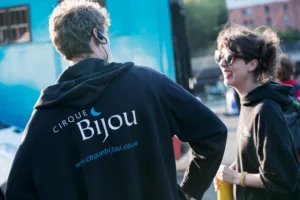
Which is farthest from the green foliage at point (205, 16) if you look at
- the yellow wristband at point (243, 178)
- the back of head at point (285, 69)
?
the yellow wristband at point (243, 178)

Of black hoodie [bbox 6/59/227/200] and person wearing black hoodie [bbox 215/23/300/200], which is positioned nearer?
black hoodie [bbox 6/59/227/200]

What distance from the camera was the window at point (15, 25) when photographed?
692cm

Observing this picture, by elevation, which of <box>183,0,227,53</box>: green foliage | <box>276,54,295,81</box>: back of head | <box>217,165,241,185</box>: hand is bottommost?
<box>183,0,227,53</box>: green foliage

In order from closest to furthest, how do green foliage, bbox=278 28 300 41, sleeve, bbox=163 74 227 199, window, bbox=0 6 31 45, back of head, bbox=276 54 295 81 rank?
sleeve, bbox=163 74 227 199 → back of head, bbox=276 54 295 81 → window, bbox=0 6 31 45 → green foliage, bbox=278 28 300 41

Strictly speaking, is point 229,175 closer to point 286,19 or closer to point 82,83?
point 82,83

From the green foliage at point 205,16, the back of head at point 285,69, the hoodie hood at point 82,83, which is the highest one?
the hoodie hood at point 82,83

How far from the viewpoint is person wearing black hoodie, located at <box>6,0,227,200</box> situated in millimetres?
1634

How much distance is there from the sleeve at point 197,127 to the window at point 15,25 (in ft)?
18.6

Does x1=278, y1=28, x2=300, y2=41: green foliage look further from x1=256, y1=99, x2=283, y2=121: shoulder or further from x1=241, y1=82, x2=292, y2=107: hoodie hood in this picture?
x1=256, y1=99, x2=283, y2=121: shoulder

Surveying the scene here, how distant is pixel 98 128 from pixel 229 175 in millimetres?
1061

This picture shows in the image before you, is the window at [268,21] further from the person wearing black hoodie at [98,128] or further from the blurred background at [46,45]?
the person wearing black hoodie at [98,128]

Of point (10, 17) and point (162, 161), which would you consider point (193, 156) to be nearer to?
point (162, 161)

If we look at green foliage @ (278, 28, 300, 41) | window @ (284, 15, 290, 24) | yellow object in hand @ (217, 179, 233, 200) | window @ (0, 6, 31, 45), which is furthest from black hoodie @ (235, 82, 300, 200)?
window @ (284, 15, 290, 24)

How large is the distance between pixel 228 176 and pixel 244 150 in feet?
0.68
